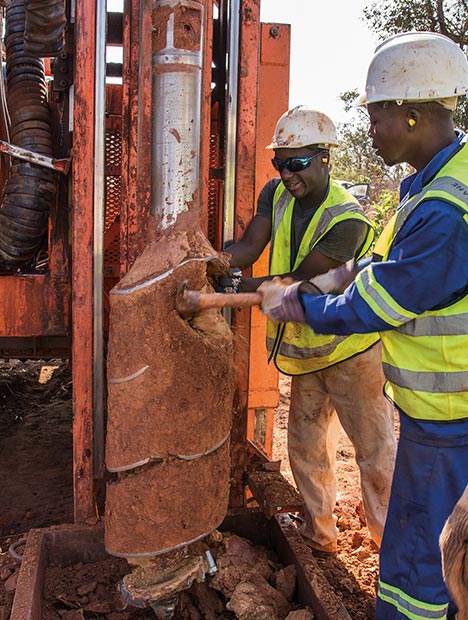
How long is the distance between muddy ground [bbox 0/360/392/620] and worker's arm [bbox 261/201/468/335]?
1378 millimetres

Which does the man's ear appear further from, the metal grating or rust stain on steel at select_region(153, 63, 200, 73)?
the metal grating

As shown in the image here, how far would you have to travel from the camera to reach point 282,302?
225 cm

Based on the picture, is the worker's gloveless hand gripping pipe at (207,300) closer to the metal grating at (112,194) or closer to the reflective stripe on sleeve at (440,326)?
the reflective stripe on sleeve at (440,326)

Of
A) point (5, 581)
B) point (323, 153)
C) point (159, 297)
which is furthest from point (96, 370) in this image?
point (323, 153)

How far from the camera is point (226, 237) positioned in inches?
121

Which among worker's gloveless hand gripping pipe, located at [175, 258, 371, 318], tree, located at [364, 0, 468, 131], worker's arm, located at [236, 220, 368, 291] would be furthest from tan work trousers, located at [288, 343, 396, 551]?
tree, located at [364, 0, 468, 131]

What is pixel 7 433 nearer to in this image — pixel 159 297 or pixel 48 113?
pixel 48 113

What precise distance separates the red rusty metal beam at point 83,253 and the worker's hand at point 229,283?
56cm

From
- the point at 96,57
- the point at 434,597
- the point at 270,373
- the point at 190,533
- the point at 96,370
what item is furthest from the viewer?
the point at 270,373

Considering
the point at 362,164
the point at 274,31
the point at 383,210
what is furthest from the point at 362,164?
the point at 274,31

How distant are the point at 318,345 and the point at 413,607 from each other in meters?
1.28

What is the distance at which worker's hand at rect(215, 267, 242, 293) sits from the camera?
8.89 feet

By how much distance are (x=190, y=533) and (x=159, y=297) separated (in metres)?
0.92

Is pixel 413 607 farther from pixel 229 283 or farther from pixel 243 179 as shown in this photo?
pixel 243 179
